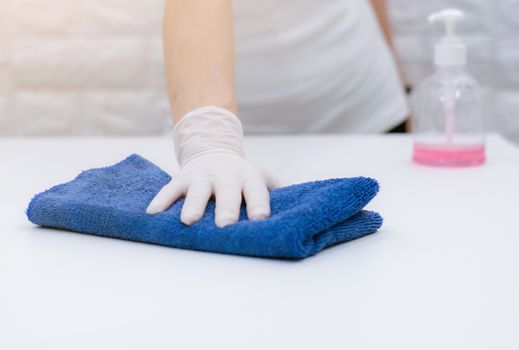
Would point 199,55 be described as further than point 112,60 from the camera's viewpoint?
No

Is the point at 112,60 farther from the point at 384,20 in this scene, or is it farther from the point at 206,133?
the point at 206,133

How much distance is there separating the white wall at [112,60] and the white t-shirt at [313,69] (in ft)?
0.79

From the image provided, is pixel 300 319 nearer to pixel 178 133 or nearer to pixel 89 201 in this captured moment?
pixel 89 201

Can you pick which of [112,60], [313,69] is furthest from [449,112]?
[112,60]

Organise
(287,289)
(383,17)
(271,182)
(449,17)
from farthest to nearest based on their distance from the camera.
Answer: (383,17), (449,17), (271,182), (287,289)

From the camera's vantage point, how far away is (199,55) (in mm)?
1125

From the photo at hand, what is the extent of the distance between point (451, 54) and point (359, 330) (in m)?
0.82

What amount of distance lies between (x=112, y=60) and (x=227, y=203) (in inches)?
49.9

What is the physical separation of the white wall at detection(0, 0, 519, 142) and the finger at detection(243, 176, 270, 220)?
1.06 metres

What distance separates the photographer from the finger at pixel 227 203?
80 cm

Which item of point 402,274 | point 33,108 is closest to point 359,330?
point 402,274

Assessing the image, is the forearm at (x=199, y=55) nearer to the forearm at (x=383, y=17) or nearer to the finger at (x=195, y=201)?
the finger at (x=195, y=201)

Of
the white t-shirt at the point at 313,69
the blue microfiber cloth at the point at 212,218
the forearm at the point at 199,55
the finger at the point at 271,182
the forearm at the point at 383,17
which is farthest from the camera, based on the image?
the forearm at the point at 383,17

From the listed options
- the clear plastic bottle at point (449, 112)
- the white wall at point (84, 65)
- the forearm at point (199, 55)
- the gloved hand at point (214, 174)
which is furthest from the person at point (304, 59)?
the white wall at point (84, 65)
